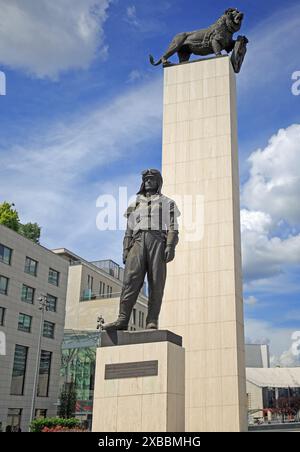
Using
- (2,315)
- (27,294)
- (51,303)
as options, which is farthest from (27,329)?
(51,303)

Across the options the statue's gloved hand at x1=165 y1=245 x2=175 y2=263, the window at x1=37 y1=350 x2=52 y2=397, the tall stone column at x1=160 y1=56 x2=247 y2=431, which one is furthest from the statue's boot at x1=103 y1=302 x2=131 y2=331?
the window at x1=37 y1=350 x2=52 y2=397

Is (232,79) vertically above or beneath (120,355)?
above

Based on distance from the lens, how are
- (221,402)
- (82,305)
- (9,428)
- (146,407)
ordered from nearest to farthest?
(146,407) → (221,402) → (9,428) → (82,305)

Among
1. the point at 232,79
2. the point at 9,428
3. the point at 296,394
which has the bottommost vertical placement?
the point at 9,428

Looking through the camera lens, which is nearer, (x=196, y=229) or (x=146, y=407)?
(x=146, y=407)

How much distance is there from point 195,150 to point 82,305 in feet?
147

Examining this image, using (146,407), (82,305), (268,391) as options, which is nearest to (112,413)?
(146,407)

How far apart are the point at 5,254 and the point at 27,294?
177 inches

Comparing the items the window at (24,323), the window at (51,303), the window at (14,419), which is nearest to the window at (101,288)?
the window at (51,303)

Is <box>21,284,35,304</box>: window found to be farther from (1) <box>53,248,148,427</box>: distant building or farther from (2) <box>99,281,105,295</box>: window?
(2) <box>99,281,105,295</box>: window

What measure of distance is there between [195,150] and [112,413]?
12.3 metres

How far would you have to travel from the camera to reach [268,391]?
8562cm
